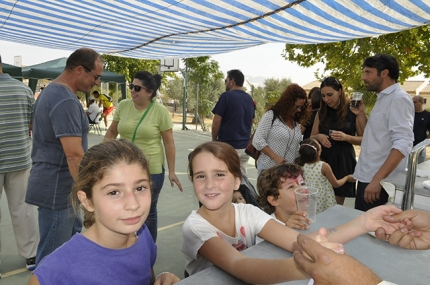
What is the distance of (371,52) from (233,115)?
891 cm

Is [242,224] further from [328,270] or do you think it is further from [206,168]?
[328,270]

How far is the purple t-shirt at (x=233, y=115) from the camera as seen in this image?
4438 mm

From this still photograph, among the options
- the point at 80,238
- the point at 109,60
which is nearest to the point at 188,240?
the point at 80,238

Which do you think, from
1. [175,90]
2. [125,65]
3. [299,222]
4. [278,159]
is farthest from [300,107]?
[175,90]

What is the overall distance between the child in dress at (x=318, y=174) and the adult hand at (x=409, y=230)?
1.73 m

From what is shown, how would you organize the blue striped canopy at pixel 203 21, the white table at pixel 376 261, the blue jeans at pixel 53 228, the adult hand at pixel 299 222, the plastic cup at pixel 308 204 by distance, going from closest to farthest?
1. the white table at pixel 376 261
2. the adult hand at pixel 299 222
3. the plastic cup at pixel 308 204
4. the blue jeans at pixel 53 228
5. the blue striped canopy at pixel 203 21

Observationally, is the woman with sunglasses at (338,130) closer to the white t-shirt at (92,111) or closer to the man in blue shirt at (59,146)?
the man in blue shirt at (59,146)

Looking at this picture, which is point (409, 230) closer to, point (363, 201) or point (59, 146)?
point (363, 201)

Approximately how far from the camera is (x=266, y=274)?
1.17m

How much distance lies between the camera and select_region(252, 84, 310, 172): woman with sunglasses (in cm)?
353

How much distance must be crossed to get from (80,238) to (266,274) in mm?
719

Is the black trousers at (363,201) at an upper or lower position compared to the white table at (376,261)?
lower

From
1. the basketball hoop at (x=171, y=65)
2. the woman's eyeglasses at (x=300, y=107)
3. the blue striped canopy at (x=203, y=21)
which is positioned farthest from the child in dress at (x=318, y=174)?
the basketball hoop at (x=171, y=65)

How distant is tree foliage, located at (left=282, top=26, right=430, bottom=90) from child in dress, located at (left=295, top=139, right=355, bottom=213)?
772 centimetres
